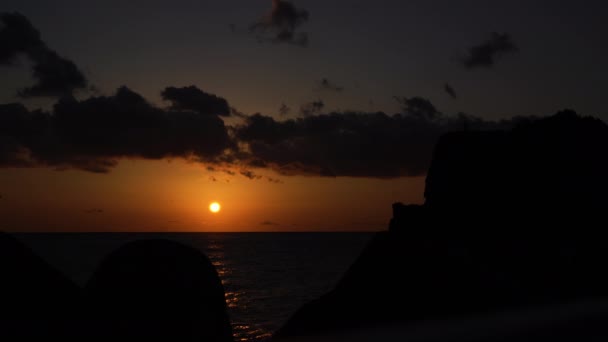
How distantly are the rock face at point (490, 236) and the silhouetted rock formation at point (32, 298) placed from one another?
8789 millimetres

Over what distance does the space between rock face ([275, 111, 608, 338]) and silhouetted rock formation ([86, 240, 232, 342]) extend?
6.09m

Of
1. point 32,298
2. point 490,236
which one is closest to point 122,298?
point 32,298

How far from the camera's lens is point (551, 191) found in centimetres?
3038

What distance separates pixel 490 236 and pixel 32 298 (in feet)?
71.4

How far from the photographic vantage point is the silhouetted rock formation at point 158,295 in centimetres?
1183

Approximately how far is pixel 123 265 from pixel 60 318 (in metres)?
1.74

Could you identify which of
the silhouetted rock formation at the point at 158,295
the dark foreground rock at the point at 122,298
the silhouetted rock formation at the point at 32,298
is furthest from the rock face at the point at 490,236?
the silhouetted rock formation at the point at 32,298

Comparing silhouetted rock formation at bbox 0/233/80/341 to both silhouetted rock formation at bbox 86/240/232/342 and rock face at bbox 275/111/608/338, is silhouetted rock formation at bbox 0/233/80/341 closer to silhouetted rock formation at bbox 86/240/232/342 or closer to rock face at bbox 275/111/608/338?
silhouetted rock formation at bbox 86/240/232/342

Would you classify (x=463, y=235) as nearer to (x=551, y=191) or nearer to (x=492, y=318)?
(x=551, y=191)

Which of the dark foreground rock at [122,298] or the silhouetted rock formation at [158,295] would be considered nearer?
the dark foreground rock at [122,298]

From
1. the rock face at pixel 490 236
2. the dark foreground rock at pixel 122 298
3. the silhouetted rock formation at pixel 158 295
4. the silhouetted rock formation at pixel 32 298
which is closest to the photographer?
the silhouetted rock formation at pixel 32 298

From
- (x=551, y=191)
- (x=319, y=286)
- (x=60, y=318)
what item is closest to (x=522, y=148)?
(x=551, y=191)

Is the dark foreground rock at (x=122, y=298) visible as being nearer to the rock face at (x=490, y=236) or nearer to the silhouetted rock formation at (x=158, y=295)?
the silhouetted rock formation at (x=158, y=295)

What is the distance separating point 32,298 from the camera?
1175 cm
